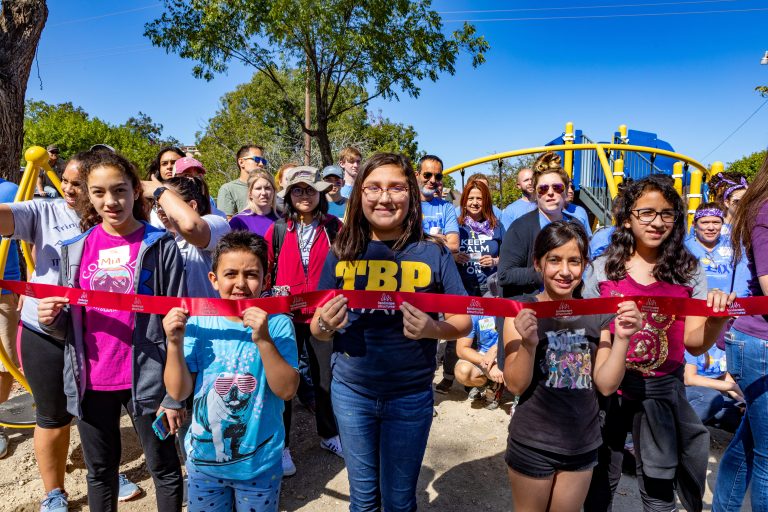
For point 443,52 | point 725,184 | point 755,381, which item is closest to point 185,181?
point 755,381

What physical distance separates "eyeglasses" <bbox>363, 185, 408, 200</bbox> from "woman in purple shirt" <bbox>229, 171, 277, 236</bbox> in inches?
79.5

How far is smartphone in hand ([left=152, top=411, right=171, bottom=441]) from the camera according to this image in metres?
2.31

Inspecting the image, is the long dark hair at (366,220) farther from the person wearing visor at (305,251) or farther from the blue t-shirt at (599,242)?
the blue t-shirt at (599,242)

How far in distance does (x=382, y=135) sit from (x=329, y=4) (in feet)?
59.7

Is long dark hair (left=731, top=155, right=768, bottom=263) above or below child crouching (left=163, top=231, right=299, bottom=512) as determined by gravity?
above

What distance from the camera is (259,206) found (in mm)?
4285

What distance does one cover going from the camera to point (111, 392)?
8.16 ft

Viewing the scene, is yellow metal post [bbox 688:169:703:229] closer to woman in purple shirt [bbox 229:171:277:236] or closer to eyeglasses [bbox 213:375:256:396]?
woman in purple shirt [bbox 229:171:277:236]

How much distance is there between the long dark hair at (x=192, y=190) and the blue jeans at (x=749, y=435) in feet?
10.4

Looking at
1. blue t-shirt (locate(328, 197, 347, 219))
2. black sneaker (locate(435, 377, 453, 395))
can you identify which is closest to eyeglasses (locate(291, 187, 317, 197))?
blue t-shirt (locate(328, 197, 347, 219))

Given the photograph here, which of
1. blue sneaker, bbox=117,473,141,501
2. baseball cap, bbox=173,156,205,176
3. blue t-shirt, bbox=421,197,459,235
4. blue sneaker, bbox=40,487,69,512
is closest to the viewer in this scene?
blue sneaker, bbox=40,487,69,512

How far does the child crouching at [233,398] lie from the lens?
2.12 m

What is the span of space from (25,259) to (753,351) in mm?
5018

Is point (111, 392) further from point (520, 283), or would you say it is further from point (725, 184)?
point (725, 184)
